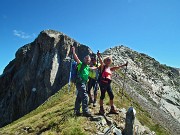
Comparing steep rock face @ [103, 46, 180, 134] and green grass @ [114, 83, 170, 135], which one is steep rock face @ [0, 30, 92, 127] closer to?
steep rock face @ [103, 46, 180, 134]

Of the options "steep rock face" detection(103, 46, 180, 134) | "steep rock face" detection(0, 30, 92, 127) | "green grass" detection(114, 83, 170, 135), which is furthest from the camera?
"steep rock face" detection(0, 30, 92, 127)

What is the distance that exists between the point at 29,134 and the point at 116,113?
4.76 metres

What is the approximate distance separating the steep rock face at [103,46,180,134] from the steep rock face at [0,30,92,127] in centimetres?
1602

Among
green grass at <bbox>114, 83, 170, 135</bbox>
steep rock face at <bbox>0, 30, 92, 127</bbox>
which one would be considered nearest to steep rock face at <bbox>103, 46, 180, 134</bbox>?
green grass at <bbox>114, 83, 170, 135</bbox>

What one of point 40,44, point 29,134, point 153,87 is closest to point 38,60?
point 40,44

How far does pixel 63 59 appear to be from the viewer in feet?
194

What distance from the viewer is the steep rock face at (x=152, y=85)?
3003cm

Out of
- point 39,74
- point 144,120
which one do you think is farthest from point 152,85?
point 39,74

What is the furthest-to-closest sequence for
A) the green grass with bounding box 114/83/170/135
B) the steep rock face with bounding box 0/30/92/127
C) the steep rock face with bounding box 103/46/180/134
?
the steep rock face with bounding box 0/30/92/127 < the steep rock face with bounding box 103/46/180/134 < the green grass with bounding box 114/83/170/135

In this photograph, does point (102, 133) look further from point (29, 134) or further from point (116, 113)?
point (29, 134)

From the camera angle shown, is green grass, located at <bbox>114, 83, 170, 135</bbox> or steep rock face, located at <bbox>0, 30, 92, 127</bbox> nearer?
green grass, located at <bbox>114, 83, 170, 135</bbox>

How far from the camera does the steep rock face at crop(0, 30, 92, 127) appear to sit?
56.2m

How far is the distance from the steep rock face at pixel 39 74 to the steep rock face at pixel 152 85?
16.0 meters

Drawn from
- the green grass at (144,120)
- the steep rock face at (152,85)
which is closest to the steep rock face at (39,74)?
the steep rock face at (152,85)
